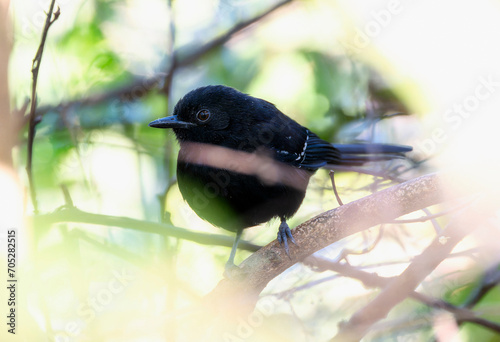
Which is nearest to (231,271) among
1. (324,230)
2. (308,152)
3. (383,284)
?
(324,230)

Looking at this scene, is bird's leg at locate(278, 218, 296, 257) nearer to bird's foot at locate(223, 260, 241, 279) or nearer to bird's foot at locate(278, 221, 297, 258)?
bird's foot at locate(278, 221, 297, 258)

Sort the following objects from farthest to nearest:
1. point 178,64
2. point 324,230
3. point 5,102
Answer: point 178,64
point 324,230
point 5,102

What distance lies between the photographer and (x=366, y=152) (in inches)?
161

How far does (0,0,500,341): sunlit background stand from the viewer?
2840 mm

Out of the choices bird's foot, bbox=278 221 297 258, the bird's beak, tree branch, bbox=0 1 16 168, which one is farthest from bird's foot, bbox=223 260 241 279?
tree branch, bbox=0 1 16 168

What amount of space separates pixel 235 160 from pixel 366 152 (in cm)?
128

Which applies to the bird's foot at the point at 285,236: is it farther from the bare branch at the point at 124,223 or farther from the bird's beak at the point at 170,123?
the bird's beak at the point at 170,123

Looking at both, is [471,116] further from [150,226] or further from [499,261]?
[150,226]

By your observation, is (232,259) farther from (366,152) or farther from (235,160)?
(366,152)

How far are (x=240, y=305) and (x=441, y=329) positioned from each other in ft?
3.59

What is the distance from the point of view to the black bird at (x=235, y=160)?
326 cm

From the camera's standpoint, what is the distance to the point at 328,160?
3.99 meters

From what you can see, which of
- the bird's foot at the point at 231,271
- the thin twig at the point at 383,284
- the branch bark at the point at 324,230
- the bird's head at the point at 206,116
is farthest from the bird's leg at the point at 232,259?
the bird's head at the point at 206,116

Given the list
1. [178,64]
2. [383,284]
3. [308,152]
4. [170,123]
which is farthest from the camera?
[178,64]
